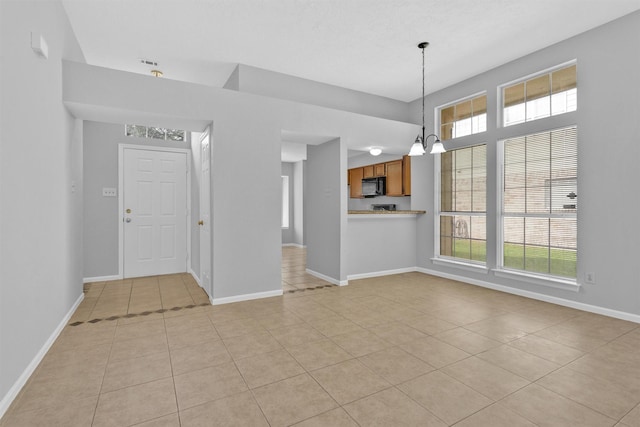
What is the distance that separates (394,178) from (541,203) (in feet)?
9.74

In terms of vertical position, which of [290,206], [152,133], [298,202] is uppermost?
[152,133]

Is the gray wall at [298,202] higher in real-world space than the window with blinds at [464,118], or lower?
lower

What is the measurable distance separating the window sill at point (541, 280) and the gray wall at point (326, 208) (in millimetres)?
2251

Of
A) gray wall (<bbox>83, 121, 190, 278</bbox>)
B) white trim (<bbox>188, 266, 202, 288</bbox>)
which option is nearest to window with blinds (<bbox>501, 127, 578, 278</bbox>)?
white trim (<bbox>188, 266, 202, 288</bbox>)

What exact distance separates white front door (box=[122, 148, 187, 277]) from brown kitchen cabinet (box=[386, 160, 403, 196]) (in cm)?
407

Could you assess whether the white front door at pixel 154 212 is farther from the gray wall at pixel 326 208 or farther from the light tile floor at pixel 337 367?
the gray wall at pixel 326 208

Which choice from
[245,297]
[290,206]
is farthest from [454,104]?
[290,206]

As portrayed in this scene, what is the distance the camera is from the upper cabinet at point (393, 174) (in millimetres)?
6359

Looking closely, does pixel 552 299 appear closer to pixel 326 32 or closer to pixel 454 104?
pixel 454 104

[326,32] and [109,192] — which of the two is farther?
[109,192]

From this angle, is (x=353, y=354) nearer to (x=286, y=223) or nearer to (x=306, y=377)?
(x=306, y=377)

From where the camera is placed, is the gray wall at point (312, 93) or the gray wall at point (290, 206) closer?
the gray wall at point (312, 93)

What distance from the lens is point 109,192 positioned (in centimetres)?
497

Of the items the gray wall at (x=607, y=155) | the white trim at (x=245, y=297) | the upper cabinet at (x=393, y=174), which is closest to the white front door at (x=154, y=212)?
the white trim at (x=245, y=297)
